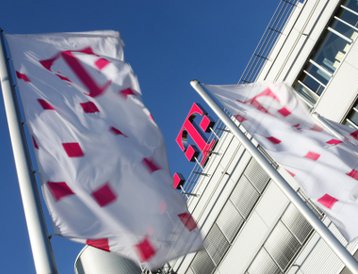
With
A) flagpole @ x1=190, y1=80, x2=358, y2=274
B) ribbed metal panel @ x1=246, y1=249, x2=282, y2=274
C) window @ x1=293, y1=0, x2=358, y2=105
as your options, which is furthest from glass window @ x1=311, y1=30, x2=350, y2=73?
flagpole @ x1=190, y1=80, x2=358, y2=274

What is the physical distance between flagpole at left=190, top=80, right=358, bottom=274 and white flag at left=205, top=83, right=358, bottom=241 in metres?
0.29

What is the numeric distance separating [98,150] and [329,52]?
14.6 meters

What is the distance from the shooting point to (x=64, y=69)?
34.9 ft

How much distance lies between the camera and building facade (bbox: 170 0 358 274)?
63.5 ft

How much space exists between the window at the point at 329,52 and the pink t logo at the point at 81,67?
12.3 meters

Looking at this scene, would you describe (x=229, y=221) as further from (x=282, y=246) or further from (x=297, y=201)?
(x=297, y=201)

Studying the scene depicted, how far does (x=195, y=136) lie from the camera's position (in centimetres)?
2856

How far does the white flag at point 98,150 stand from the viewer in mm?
8047

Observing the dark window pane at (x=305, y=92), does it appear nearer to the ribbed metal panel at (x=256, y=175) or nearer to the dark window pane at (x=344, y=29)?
the dark window pane at (x=344, y=29)

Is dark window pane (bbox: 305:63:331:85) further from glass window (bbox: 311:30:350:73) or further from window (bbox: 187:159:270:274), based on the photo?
window (bbox: 187:159:270:274)

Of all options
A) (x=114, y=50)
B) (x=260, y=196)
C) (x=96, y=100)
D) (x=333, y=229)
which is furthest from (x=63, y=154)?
(x=260, y=196)

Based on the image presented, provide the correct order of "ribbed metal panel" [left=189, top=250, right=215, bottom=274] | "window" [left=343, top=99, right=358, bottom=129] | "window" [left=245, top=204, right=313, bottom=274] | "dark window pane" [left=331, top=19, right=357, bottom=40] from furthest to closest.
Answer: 1. "ribbed metal panel" [left=189, top=250, right=215, bottom=274]
2. "dark window pane" [left=331, top=19, right=357, bottom=40]
3. "window" [left=245, top=204, right=313, bottom=274]
4. "window" [left=343, top=99, right=358, bottom=129]

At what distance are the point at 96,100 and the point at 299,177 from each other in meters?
4.75

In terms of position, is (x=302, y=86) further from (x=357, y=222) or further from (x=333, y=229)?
(x=357, y=222)
